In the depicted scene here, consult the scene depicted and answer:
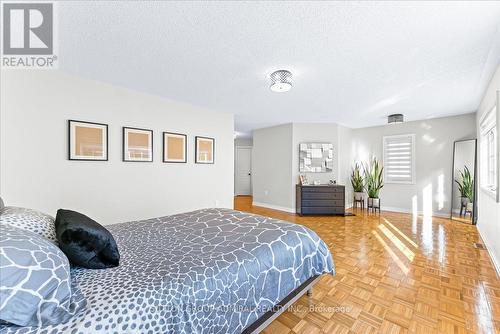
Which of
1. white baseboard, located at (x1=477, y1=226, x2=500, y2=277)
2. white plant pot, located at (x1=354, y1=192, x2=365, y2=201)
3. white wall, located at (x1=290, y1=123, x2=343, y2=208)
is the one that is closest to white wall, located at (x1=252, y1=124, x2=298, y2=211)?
white wall, located at (x1=290, y1=123, x2=343, y2=208)

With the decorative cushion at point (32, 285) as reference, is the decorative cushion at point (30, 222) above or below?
above

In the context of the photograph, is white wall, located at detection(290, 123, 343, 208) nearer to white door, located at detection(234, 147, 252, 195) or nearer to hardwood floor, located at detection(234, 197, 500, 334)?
hardwood floor, located at detection(234, 197, 500, 334)

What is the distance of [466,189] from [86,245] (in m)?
5.96

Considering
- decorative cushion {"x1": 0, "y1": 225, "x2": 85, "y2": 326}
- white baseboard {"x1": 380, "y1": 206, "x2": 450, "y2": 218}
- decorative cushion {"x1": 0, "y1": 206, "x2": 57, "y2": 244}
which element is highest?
decorative cushion {"x1": 0, "y1": 206, "x2": 57, "y2": 244}

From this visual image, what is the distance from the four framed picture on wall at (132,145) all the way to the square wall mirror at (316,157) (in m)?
2.39

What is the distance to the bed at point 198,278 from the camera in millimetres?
880

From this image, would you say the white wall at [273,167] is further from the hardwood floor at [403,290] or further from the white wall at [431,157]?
the white wall at [431,157]

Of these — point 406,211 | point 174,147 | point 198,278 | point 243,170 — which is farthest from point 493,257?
point 243,170

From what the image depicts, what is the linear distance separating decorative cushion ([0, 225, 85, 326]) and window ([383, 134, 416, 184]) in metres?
6.21

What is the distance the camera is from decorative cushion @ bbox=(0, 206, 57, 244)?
3.50 ft

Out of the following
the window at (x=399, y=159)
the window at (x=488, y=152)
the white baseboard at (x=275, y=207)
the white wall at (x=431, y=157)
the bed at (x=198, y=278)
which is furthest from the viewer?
the white baseboard at (x=275, y=207)

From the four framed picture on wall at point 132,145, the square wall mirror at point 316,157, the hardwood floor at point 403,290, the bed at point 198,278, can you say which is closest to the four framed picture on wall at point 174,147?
the four framed picture on wall at point 132,145

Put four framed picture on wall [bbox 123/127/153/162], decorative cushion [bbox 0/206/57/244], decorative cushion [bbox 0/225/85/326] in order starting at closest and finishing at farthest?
decorative cushion [bbox 0/225/85/326] → decorative cushion [bbox 0/206/57/244] → four framed picture on wall [bbox 123/127/153/162]

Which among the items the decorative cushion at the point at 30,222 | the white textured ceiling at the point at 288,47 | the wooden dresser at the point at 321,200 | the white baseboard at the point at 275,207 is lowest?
the white baseboard at the point at 275,207
